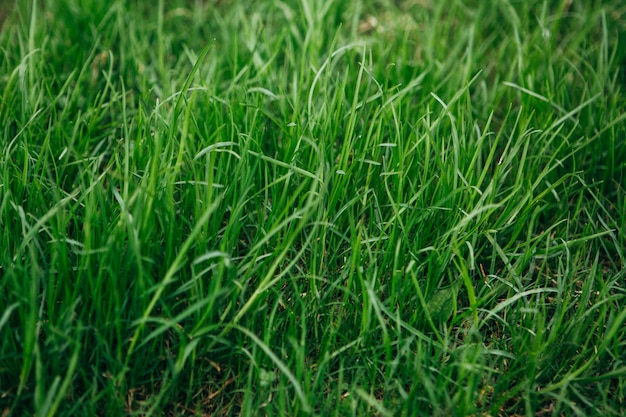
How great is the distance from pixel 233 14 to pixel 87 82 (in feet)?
2.50

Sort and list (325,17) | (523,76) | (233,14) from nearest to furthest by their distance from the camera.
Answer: (523,76) → (325,17) → (233,14)

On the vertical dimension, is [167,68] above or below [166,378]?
above

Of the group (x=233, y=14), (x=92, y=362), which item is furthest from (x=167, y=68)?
(x=92, y=362)

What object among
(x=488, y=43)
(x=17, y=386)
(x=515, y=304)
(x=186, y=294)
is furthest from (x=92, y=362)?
(x=488, y=43)

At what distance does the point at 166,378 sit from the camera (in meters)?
1.53

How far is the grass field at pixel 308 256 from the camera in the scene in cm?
154

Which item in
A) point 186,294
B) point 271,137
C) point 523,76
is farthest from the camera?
point 523,76

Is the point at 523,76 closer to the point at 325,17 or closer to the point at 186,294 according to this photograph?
the point at 325,17

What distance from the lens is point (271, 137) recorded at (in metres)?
2.15

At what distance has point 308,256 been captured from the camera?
1.88 metres

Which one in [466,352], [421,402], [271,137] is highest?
[271,137]

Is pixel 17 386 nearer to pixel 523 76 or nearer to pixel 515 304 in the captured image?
pixel 515 304

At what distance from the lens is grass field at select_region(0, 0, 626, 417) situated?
154cm

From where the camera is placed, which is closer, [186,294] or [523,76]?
[186,294]
